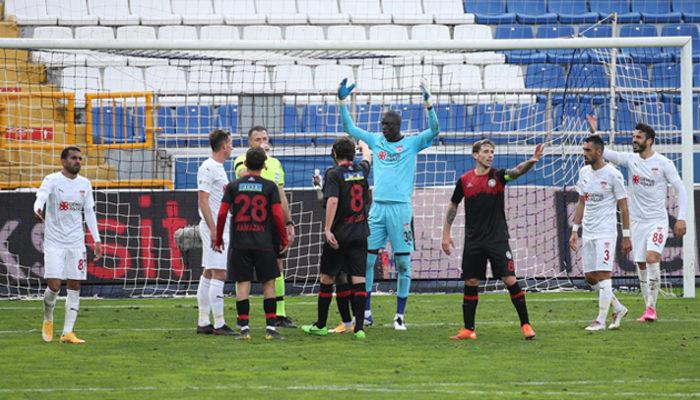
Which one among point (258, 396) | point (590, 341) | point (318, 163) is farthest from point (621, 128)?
point (258, 396)

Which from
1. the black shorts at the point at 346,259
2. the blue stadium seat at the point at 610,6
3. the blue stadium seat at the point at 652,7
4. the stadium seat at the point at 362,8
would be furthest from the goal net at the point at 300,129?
the black shorts at the point at 346,259

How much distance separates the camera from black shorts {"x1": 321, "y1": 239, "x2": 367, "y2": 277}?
509 inches

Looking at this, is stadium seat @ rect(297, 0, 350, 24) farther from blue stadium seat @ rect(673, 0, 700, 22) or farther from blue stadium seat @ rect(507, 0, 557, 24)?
blue stadium seat @ rect(673, 0, 700, 22)

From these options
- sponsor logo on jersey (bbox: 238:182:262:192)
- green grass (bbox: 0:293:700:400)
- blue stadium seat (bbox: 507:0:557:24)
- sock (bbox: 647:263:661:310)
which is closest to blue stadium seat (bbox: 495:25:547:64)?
blue stadium seat (bbox: 507:0:557:24)

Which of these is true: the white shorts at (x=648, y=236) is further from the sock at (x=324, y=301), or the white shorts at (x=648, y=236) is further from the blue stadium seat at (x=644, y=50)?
the blue stadium seat at (x=644, y=50)

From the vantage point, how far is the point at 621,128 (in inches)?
915

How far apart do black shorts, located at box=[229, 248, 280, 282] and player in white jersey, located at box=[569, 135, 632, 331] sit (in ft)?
11.1

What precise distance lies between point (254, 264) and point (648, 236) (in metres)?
5.15

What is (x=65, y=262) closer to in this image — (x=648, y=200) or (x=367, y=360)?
(x=367, y=360)

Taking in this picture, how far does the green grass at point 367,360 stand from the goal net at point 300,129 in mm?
3634

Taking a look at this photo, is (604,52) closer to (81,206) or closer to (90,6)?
(90,6)

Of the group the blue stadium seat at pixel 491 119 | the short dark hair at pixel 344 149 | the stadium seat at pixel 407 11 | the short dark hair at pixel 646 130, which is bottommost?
the short dark hair at pixel 344 149

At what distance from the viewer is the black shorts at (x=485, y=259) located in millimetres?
12578

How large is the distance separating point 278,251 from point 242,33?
1412 centimetres
